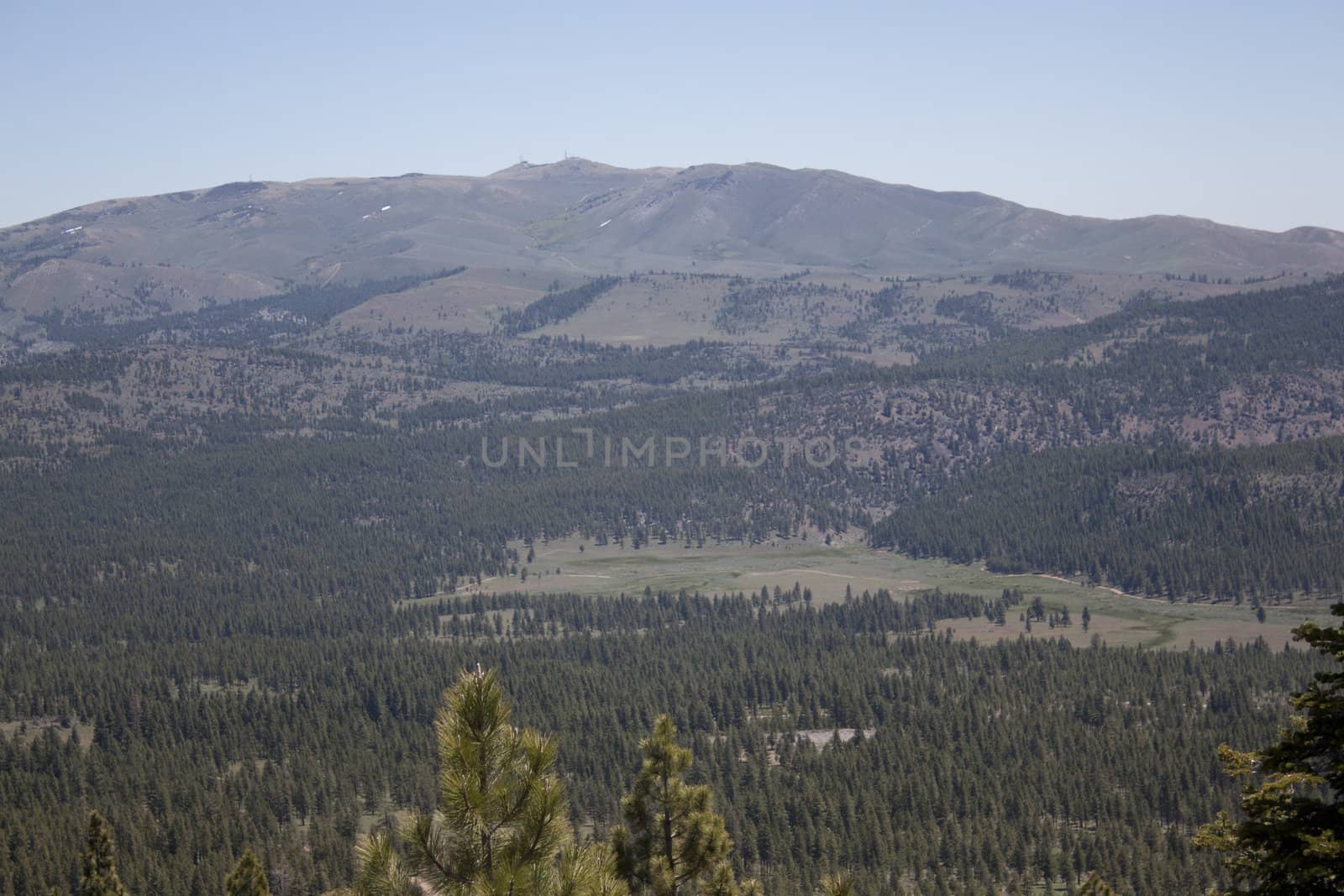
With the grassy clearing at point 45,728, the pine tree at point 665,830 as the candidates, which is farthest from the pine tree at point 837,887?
the grassy clearing at point 45,728

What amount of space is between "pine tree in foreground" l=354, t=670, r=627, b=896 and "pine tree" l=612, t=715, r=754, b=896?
20.0m

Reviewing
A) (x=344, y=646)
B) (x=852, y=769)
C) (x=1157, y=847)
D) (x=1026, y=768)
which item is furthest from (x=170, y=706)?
(x=1157, y=847)

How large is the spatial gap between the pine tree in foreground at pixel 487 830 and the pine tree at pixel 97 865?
49.4 meters

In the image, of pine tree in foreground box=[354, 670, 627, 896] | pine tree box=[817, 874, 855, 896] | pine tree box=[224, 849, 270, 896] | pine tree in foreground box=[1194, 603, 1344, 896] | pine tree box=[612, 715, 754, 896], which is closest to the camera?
pine tree in foreground box=[354, 670, 627, 896]

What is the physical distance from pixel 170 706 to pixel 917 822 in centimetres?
8111

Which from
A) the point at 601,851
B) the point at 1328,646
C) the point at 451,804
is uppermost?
the point at 1328,646

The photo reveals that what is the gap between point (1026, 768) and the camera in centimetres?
12812

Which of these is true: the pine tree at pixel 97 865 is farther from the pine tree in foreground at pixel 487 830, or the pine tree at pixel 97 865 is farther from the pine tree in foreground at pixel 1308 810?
the pine tree in foreground at pixel 1308 810

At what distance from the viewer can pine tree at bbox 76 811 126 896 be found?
67375 mm

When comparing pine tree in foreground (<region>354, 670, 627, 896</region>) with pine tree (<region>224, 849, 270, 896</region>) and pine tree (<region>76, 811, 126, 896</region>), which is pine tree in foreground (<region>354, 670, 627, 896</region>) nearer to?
pine tree (<region>224, 849, 270, 896</region>)

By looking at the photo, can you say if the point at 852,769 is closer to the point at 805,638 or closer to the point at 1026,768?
the point at 1026,768

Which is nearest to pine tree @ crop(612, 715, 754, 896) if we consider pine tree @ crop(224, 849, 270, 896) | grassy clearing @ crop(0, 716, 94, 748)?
pine tree @ crop(224, 849, 270, 896)

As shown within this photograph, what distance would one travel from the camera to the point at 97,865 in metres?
67.6

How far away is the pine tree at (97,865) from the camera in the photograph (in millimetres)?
67375
